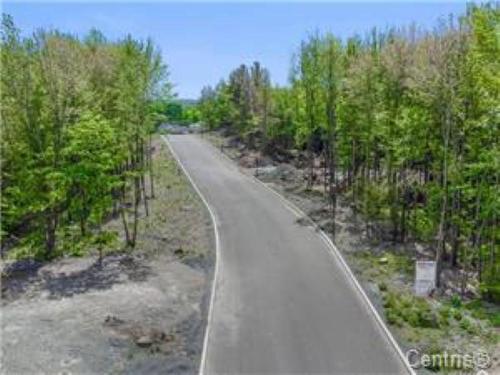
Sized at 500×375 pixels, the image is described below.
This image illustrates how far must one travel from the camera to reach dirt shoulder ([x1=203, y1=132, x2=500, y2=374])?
18.8 meters

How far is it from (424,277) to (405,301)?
1970mm

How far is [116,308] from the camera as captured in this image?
68.8ft

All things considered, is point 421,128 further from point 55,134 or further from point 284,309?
point 55,134

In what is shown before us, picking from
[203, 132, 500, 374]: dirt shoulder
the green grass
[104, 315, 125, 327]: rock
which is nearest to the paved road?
[203, 132, 500, 374]: dirt shoulder

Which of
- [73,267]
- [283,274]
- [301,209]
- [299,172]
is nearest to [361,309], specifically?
[283,274]

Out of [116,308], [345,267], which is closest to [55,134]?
[116,308]

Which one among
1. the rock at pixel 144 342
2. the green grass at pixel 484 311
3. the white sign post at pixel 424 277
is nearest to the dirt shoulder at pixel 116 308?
the rock at pixel 144 342

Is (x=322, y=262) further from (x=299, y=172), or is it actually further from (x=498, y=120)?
(x=299, y=172)

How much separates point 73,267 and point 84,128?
6.18 m

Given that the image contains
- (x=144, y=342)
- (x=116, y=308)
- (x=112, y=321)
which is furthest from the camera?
(x=116, y=308)

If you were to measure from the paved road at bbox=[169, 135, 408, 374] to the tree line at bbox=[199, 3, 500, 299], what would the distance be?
5545 millimetres

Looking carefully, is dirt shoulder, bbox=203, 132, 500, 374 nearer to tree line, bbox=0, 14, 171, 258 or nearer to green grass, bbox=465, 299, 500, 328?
green grass, bbox=465, 299, 500, 328

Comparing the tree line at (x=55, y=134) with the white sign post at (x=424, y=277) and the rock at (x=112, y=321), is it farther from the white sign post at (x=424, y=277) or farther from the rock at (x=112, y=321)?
the white sign post at (x=424, y=277)

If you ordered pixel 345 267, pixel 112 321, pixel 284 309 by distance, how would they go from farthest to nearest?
pixel 345 267, pixel 284 309, pixel 112 321
